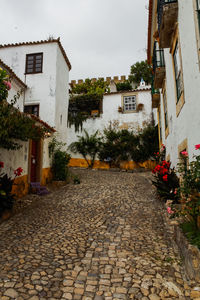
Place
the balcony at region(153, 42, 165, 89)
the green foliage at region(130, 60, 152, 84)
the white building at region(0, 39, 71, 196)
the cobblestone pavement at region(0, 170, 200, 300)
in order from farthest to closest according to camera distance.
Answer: the green foliage at region(130, 60, 152, 84)
the white building at region(0, 39, 71, 196)
the balcony at region(153, 42, 165, 89)
the cobblestone pavement at region(0, 170, 200, 300)

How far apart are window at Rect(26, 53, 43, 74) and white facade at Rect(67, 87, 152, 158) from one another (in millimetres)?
7005

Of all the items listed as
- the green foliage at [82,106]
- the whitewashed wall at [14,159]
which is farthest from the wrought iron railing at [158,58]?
the green foliage at [82,106]

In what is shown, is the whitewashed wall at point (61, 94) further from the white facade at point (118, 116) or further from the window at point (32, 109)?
the white facade at point (118, 116)

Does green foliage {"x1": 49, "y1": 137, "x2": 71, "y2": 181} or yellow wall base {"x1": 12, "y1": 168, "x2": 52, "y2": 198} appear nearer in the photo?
yellow wall base {"x1": 12, "y1": 168, "x2": 52, "y2": 198}

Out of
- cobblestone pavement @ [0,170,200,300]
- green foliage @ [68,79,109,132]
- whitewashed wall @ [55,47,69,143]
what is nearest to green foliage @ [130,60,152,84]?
green foliage @ [68,79,109,132]

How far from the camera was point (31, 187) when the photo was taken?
7738 millimetres

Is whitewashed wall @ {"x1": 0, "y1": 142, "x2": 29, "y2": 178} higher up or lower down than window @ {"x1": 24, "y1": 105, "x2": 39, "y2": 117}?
lower down

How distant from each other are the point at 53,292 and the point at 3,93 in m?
4.49

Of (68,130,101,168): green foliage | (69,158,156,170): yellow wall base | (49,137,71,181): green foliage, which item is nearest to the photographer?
(49,137,71,181): green foliage

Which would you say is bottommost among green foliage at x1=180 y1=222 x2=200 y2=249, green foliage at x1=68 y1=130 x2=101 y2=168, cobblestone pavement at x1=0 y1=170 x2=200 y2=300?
cobblestone pavement at x1=0 y1=170 x2=200 y2=300

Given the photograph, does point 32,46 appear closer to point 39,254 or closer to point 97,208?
point 97,208

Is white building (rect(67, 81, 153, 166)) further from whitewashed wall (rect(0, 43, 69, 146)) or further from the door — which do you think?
the door

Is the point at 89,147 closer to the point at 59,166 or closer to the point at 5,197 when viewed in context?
the point at 59,166

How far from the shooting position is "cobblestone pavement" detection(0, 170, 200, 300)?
2.44m
